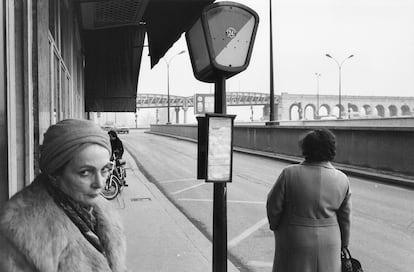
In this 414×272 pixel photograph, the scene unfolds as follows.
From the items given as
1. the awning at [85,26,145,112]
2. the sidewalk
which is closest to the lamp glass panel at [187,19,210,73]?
the sidewalk

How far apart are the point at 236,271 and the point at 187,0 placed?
3316mm

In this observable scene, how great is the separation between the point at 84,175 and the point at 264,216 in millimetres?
7537

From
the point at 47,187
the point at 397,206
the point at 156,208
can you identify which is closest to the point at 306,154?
the point at 47,187

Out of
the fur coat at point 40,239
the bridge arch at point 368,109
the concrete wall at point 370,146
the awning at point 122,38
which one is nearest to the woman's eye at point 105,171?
the fur coat at point 40,239

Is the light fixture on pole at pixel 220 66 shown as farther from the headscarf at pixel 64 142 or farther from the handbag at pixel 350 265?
the headscarf at pixel 64 142

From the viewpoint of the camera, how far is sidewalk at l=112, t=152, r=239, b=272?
5367 millimetres

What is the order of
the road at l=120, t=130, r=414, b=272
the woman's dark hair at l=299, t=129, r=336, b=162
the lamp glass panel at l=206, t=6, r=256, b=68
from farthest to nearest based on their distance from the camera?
the road at l=120, t=130, r=414, b=272, the lamp glass panel at l=206, t=6, r=256, b=68, the woman's dark hair at l=299, t=129, r=336, b=162

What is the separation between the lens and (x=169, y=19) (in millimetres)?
5930

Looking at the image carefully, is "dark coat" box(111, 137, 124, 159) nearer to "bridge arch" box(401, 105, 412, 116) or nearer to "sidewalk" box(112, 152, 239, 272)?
"sidewalk" box(112, 152, 239, 272)

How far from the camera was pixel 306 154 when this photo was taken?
333cm

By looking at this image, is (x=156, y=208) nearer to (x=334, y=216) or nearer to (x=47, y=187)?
(x=334, y=216)

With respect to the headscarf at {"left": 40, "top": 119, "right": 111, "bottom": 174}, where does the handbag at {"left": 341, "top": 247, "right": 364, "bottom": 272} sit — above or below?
below

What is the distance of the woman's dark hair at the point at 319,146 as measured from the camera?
327cm

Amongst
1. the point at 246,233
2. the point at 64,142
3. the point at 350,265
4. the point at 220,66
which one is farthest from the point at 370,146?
the point at 64,142
